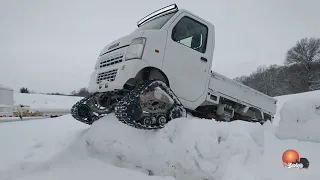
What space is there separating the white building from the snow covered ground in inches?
418

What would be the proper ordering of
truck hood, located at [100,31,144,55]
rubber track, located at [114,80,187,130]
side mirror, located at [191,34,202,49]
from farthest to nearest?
side mirror, located at [191,34,202,49]
truck hood, located at [100,31,144,55]
rubber track, located at [114,80,187,130]

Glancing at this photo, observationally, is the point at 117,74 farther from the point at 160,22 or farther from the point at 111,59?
the point at 160,22

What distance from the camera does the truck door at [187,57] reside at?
440 cm

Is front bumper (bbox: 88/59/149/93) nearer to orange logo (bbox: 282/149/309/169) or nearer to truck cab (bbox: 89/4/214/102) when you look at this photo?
truck cab (bbox: 89/4/214/102)

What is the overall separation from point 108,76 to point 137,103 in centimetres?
92

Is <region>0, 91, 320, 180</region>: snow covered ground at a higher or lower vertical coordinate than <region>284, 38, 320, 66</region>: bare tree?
lower

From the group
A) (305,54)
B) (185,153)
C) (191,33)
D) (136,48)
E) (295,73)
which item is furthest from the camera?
(305,54)

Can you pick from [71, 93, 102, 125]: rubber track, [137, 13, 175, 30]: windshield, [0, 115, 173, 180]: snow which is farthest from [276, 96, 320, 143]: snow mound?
[71, 93, 102, 125]: rubber track

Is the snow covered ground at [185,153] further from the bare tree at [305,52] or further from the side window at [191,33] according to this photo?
the bare tree at [305,52]

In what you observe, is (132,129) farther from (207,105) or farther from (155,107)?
(207,105)

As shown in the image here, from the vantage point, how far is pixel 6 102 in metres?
14.7

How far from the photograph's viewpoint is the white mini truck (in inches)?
153

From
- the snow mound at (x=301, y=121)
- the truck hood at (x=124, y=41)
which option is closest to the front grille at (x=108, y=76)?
the truck hood at (x=124, y=41)

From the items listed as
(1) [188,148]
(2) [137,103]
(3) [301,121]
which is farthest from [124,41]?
(3) [301,121]
